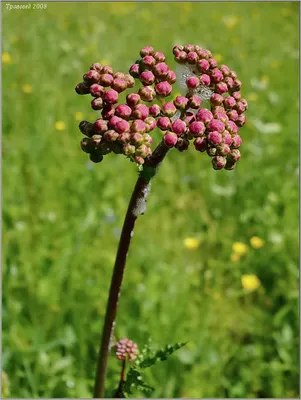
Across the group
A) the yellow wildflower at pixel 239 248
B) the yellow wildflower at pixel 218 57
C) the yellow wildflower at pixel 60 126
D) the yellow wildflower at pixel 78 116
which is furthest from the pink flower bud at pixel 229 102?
the yellow wildflower at pixel 218 57

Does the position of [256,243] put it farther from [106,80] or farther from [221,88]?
[106,80]

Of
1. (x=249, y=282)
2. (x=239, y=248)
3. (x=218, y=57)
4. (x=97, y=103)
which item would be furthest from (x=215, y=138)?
(x=218, y=57)

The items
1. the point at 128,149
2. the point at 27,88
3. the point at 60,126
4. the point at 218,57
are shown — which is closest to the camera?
the point at 128,149

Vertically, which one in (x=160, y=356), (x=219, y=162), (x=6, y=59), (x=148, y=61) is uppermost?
(x=6, y=59)

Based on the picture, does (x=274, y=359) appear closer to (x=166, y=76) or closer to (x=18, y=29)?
(x=166, y=76)

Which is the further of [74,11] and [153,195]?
[74,11]

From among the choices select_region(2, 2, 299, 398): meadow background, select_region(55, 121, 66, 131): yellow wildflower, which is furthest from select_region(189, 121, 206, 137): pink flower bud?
select_region(55, 121, 66, 131): yellow wildflower

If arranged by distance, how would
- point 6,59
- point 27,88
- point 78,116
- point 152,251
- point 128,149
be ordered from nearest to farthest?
point 128,149 → point 152,251 → point 78,116 → point 27,88 → point 6,59

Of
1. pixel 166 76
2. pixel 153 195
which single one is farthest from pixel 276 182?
pixel 166 76
